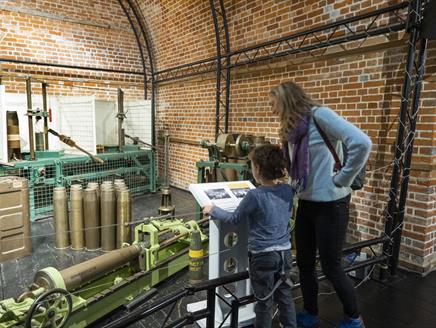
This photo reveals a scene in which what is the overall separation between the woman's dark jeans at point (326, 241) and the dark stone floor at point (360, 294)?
0.64 m

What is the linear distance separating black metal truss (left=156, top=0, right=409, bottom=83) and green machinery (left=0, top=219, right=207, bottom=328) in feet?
8.77

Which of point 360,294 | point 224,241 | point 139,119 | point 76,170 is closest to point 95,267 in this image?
point 224,241

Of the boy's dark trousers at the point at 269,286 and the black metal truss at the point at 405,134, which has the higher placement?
the black metal truss at the point at 405,134

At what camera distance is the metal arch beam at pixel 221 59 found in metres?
5.31

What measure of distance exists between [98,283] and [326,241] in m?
1.80

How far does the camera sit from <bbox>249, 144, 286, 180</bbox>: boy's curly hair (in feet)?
5.82

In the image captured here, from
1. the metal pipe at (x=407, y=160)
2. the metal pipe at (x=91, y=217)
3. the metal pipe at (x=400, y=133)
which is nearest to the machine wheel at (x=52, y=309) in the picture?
the metal pipe at (x=91, y=217)

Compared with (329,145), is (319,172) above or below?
below

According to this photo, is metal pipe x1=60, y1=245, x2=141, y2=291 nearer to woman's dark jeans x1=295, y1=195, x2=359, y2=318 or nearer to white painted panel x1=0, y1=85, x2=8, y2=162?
woman's dark jeans x1=295, y1=195, x2=359, y2=318

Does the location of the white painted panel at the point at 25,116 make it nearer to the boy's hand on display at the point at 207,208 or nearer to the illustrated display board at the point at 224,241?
the illustrated display board at the point at 224,241

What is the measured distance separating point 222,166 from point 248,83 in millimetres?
1733

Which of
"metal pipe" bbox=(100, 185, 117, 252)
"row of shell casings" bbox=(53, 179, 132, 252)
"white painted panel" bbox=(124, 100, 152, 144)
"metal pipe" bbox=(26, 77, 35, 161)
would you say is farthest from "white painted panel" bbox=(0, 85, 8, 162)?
"white painted panel" bbox=(124, 100, 152, 144)

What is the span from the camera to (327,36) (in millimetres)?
3928

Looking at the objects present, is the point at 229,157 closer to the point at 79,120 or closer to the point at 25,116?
the point at 79,120
